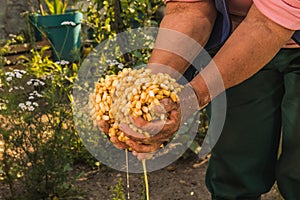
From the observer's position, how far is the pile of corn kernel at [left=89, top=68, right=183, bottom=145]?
4.57 feet

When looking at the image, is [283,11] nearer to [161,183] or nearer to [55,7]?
[161,183]

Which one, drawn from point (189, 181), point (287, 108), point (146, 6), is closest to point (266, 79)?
point (287, 108)

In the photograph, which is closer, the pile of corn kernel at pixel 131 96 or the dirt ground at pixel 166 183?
the pile of corn kernel at pixel 131 96

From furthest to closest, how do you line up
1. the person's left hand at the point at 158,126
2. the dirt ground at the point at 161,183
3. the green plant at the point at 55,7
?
the green plant at the point at 55,7
the dirt ground at the point at 161,183
the person's left hand at the point at 158,126

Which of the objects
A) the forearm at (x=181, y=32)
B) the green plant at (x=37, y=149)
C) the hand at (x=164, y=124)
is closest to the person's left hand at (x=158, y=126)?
the hand at (x=164, y=124)

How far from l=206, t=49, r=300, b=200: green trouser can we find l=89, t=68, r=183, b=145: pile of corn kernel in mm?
446

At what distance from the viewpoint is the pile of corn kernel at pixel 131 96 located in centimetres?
139

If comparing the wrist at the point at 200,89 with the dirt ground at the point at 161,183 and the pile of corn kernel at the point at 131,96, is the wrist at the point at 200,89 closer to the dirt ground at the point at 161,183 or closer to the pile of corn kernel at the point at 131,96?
the pile of corn kernel at the point at 131,96

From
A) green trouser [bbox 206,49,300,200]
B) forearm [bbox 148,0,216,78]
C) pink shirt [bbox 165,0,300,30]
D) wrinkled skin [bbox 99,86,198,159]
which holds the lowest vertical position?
green trouser [bbox 206,49,300,200]

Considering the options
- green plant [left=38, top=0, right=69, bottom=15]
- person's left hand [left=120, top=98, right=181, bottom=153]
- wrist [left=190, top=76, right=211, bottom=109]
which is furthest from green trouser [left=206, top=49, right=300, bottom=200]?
green plant [left=38, top=0, right=69, bottom=15]

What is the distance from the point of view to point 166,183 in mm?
3111

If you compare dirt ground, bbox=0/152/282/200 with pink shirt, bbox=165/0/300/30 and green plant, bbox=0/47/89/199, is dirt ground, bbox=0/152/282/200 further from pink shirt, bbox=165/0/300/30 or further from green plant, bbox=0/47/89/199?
pink shirt, bbox=165/0/300/30

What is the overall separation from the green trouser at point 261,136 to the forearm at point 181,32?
246 mm

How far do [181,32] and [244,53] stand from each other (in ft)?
0.89
